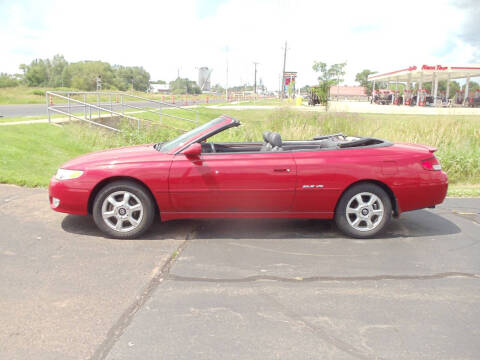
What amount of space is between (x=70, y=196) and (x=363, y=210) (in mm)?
3301

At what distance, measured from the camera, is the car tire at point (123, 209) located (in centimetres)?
469

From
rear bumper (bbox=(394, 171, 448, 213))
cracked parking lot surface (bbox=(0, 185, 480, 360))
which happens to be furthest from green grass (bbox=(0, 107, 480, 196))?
cracked parking lot surface (bbox=(0, 185, 480, 360))

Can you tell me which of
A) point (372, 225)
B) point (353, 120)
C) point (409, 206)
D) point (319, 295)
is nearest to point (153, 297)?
point (319, 295)

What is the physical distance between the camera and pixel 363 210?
192 inches

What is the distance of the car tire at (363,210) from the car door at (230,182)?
652mm

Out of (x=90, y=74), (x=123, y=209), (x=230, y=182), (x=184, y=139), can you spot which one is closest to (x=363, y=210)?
(x=230, y=182)

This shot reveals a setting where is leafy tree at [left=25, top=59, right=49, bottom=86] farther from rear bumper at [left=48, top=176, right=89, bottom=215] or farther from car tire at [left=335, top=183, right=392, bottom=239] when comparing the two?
car tire at [left=335, top=183, right=392, bottom=239]

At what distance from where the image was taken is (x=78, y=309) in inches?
124

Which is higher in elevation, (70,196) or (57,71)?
(57,71)

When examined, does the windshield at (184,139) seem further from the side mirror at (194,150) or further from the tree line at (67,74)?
the tree line at (67,74)

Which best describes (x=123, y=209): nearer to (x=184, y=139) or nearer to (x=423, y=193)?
(x=184, y=139)

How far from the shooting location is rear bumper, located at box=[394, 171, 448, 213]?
489 cm

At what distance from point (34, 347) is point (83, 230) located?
2480 mm

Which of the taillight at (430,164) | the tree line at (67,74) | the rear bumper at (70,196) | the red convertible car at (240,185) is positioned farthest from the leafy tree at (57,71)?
the taillight at (430,164)
